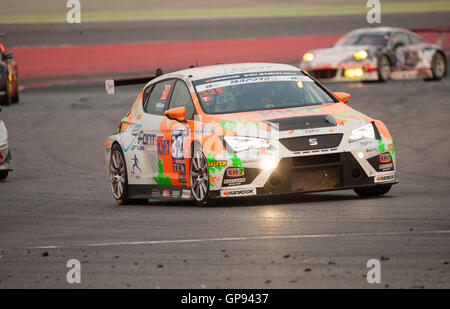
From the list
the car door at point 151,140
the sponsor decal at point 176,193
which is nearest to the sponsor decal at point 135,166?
the car door at point 151,140

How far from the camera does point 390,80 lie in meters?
29.9

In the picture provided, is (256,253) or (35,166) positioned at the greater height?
(256,253)

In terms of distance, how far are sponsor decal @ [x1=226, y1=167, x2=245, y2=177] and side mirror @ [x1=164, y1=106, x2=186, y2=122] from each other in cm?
102

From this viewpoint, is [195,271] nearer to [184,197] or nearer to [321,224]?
[321,224]

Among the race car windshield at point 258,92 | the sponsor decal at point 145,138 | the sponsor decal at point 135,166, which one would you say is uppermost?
the race car windshield at point 258,92

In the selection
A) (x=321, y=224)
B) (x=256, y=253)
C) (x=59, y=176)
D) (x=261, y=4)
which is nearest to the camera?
(x=256, y=253)

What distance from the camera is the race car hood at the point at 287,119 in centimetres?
1115

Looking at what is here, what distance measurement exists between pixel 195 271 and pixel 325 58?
2039cm

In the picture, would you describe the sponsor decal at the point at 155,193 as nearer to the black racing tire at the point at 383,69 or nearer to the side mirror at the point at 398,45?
the black racing tire at the point at 383,69

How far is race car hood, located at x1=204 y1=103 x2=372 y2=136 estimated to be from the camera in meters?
11.1

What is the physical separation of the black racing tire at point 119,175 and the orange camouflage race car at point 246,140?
0.01 m

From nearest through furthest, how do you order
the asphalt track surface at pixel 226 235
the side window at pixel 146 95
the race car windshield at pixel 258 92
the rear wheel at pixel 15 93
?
the asphalt track surface at pixel 226 235 → the race car windshield at pixel 258 92 → the side window at pixel 146 95 → the rear wheel at pixel 15 93

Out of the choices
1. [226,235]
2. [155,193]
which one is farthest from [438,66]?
[226,235]
